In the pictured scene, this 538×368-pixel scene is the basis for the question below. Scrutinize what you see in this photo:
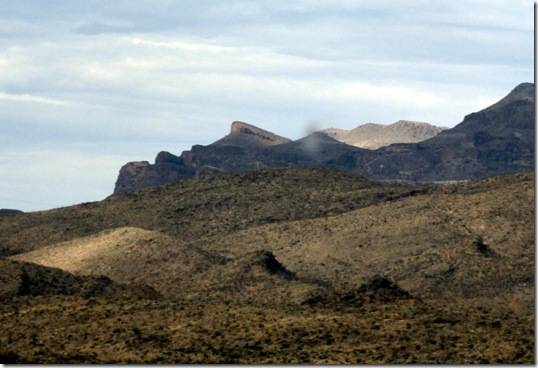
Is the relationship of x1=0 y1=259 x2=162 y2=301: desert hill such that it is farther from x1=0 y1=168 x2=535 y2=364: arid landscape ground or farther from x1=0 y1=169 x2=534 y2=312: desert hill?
x1=0 y1=169 x2=534 y2=312: desert hill

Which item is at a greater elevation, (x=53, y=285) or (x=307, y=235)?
(x=307, y=235)

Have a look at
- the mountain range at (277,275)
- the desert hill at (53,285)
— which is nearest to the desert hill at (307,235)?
the mountain range at (277,275)

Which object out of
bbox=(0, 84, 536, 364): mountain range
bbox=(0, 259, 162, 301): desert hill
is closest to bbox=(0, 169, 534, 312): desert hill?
bbox=(0, 84, 536, 364): mountain range

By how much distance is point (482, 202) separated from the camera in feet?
309

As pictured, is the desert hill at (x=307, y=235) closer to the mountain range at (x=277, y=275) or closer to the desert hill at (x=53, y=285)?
the mountain range at (x=277, y=275)

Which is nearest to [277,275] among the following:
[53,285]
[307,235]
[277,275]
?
[277,275]

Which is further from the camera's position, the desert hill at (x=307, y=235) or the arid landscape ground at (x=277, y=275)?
the desert hill at (x=307, y=235)

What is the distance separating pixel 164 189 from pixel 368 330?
7460cm

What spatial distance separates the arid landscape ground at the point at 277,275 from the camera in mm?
43344

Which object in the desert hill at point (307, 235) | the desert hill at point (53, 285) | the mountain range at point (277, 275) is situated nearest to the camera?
the mountain range at point (277, 275)

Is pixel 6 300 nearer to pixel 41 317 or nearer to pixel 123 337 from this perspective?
pixel 41 317

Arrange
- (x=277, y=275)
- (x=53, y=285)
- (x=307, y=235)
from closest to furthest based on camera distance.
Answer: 1. (x=53, y=285)
2. (x=277, y=275)
3. (x=307, y=235)

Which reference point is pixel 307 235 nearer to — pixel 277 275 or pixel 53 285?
pixel 277 275

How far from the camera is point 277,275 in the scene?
6688cm
